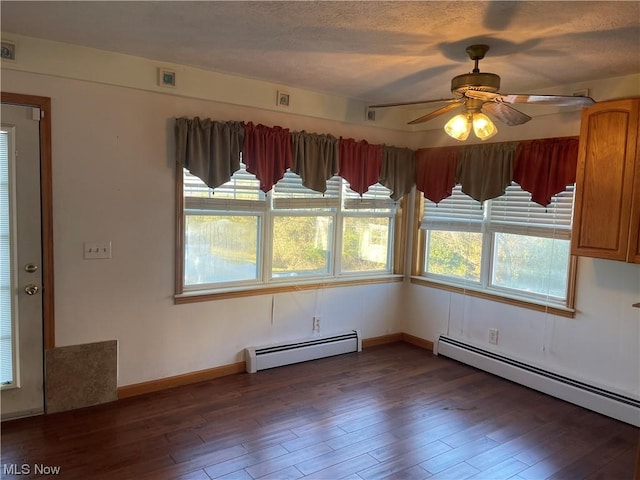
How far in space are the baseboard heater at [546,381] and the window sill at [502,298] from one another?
1.60 feet

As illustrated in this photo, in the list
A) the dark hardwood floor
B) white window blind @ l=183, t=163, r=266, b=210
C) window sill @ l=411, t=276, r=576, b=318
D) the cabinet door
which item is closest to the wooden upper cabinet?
the cabinet door

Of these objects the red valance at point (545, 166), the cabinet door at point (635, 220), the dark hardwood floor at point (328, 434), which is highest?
the red valance at point (545, 166)

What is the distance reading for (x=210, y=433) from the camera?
2963mm

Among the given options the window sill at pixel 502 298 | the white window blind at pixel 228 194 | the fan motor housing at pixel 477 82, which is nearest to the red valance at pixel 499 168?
the window sill at pixel 502 298

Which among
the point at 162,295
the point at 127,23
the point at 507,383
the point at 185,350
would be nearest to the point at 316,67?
the point at 127,23

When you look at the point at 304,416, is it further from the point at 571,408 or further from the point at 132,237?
the point at 571,408

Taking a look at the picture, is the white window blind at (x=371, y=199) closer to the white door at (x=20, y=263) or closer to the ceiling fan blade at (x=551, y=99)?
the ceiling fan blade at (x=551, y=99)

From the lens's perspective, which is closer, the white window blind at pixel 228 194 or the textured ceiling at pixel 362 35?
the textured ceiling at pixel 362 35

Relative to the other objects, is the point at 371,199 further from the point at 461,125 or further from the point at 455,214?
the point at 461,125

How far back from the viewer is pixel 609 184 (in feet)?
10.2

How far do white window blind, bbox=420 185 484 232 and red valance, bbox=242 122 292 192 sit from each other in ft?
5.54

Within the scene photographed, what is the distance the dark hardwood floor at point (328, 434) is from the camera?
261cm

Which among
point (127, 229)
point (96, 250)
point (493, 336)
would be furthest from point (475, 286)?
point (96, 250)

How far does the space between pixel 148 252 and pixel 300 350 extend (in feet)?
5.43
